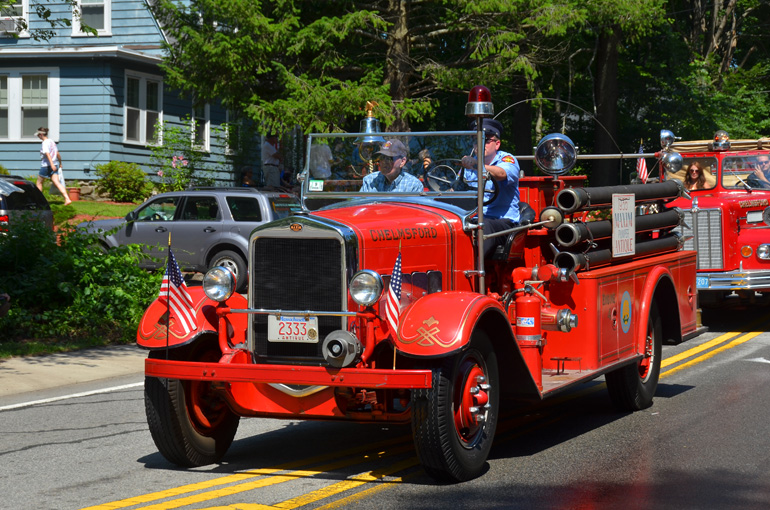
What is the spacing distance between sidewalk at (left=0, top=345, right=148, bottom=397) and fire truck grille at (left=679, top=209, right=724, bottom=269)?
7.63 meters

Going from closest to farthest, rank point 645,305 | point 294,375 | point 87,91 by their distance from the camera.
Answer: point 294,375 → point 645,305 → point 87,91

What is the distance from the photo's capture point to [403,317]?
6.34 m

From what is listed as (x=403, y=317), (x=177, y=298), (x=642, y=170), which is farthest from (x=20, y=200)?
(x=403, y=317)

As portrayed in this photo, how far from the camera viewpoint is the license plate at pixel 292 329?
6551 mm

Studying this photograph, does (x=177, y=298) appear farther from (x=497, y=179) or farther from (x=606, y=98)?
(x=606, y=98)

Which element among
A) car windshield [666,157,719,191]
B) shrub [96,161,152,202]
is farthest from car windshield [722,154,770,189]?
shrub [96,161,152,202]

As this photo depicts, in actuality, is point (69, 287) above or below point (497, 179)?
below

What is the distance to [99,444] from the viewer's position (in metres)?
7.84

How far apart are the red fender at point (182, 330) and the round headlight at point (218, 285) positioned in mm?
179

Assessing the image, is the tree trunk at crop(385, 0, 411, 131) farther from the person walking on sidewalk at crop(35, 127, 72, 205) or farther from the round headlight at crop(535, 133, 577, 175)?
the round headlight at crop(535, 133, 577, 175)

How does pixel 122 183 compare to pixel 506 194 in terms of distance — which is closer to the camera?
pixel 506 194

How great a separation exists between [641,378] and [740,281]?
588cm

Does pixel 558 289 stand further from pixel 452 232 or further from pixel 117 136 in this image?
pixel 117 136

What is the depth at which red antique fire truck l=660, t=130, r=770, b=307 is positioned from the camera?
1449 cm
